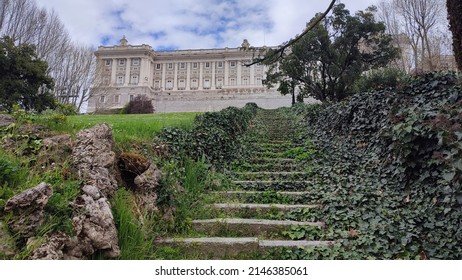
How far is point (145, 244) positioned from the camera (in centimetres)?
258

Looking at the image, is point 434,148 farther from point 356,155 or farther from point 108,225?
point 108,225

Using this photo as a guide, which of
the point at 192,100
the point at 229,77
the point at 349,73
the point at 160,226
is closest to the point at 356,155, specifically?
the point at 160,226

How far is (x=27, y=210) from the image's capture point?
6.61 feet

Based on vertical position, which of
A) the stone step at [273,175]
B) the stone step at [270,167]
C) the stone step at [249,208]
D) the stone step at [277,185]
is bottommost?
the stone step at [249,208]

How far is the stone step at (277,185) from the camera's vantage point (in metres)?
4.48

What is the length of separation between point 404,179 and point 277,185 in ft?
5.42

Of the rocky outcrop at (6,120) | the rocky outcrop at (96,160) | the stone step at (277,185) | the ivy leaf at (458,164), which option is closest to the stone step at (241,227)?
the rocky outcrop at (96,160)

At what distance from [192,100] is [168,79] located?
22730mm

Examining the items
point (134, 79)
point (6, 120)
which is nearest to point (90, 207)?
point (6, 120)

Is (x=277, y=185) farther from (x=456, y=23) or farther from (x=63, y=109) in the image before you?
(x=63, y=109)

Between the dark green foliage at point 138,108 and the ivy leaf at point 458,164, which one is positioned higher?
the dark green foliage at point 138,108

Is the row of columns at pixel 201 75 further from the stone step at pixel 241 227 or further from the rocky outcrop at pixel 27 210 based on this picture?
the rocky outcrop at pixel 27 210

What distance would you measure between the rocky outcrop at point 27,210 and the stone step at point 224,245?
109cm

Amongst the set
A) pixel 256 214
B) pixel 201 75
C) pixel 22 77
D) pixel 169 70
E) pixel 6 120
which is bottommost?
pixel 256 214
